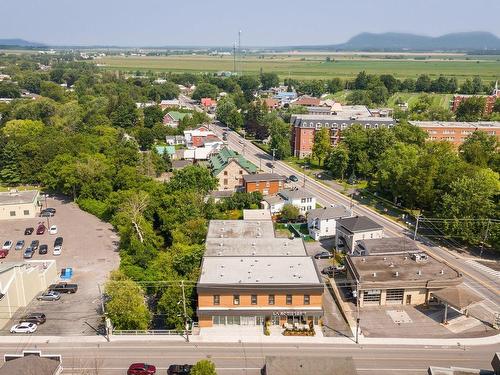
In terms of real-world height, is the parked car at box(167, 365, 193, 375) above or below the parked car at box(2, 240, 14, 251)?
above

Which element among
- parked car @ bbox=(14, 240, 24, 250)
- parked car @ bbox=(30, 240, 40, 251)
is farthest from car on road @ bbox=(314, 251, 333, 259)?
parked car @ bbox=(14, 240, 24, 250)

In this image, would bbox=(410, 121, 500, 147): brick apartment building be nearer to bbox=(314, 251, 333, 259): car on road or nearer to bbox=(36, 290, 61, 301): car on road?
bbox=(314, 251, 333, 259): car on road

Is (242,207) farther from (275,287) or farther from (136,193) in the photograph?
(275,287)

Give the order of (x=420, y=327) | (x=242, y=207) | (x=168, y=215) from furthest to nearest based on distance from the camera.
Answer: (x=242, y=207), (x=168, y=215), (x=420, y=327)

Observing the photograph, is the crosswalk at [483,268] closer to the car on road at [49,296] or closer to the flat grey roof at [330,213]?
the flat grey roof at [330,213]

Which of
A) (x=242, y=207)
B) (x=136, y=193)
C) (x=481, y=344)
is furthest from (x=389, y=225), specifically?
(x=136, y=193)
